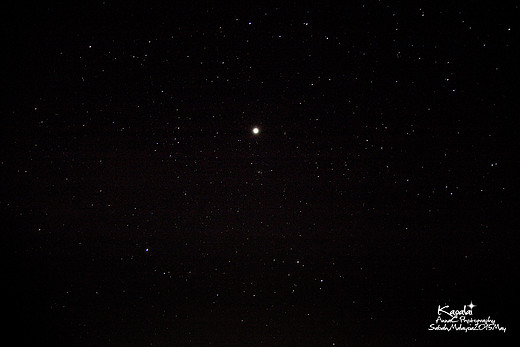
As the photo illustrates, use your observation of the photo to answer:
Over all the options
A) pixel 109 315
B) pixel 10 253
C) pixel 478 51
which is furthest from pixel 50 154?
pixel 478 51

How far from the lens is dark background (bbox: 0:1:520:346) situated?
1.88 ft

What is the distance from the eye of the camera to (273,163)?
0.60m

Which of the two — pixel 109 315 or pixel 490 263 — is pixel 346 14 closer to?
pixel 490 263

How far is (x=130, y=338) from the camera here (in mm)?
676

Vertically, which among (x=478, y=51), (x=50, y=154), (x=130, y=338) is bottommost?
(x=130, y=338)

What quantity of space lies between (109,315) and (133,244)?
0.18 meters

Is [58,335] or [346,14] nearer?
[346,14]

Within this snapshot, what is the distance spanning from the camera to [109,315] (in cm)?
66

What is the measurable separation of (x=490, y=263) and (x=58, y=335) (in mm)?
950

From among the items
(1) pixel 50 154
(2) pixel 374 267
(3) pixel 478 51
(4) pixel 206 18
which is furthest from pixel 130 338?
(3) pixel 478 51

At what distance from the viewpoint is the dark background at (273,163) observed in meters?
Result: 0.57

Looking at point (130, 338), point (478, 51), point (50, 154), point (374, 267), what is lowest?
point (130, 338)

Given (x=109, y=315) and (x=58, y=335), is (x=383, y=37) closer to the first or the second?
(x=109, y=315)

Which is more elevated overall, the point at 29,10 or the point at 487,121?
the point at 29,10
